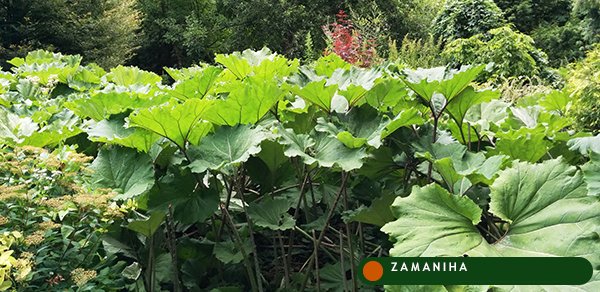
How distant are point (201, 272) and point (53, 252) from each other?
0.46 m

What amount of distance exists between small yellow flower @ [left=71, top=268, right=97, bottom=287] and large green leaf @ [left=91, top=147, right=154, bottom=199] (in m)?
0.21

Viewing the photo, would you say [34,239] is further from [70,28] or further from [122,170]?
[70,28]

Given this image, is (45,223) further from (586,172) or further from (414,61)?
(414,61)

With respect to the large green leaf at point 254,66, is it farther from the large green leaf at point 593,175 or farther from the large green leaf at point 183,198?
the large green leaf at point 593,175

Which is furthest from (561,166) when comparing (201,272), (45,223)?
(45,223)

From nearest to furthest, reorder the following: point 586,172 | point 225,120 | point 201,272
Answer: point 586,172 → point 225,120 → point 201,272

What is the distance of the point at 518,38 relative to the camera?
8211mm

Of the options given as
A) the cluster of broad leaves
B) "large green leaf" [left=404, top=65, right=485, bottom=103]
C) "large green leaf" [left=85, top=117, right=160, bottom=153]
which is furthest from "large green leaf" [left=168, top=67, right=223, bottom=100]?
"large green leaf" [left=404, top=65, right=485, bottom=103]

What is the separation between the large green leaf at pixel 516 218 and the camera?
1.00m

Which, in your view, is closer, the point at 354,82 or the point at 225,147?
the point at 225,147

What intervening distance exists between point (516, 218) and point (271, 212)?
25.8 inches

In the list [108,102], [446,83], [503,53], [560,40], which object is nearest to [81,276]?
[108,102]

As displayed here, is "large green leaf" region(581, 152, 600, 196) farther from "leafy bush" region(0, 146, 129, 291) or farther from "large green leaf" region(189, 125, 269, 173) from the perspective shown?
"leafy bush" region(0, 146, 129, 291)

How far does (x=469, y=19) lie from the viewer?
1080cm
